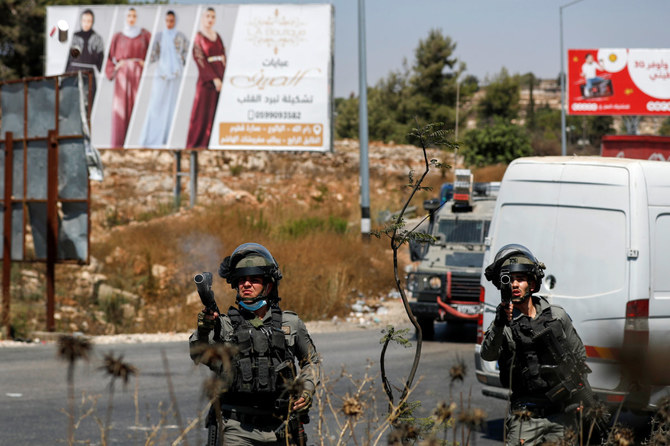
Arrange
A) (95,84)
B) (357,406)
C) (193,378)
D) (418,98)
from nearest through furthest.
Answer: (357,406)
(193,378)
(95,84)
(418,98)

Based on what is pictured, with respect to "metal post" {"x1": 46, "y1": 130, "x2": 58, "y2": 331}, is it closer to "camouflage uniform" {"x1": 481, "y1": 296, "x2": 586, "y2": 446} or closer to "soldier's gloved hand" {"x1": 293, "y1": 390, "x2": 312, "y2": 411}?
"camouflage uniform" {"x1": 481, "y1": 296, "x2": 586, "y2": 446}

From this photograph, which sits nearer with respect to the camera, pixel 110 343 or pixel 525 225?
pixel 525 225

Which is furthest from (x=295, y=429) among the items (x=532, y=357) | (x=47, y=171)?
(x=47, y=171)

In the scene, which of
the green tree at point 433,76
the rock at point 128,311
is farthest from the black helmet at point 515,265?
the green tree at point 433,76

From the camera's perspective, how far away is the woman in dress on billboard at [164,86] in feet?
82.7

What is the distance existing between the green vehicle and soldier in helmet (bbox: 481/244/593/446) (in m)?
7.67

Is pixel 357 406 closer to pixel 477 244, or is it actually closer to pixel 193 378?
pixel 193 378

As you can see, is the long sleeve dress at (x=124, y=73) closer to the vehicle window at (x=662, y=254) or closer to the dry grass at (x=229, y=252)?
the dry grass at (x=229, y=252)

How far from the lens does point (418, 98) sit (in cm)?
6003

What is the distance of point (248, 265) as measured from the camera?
4469mm

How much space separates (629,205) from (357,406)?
4961 mm

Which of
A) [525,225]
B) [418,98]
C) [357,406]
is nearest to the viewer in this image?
[357,406]

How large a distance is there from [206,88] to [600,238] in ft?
61.8

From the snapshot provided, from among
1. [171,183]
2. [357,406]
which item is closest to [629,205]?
[357,406]
